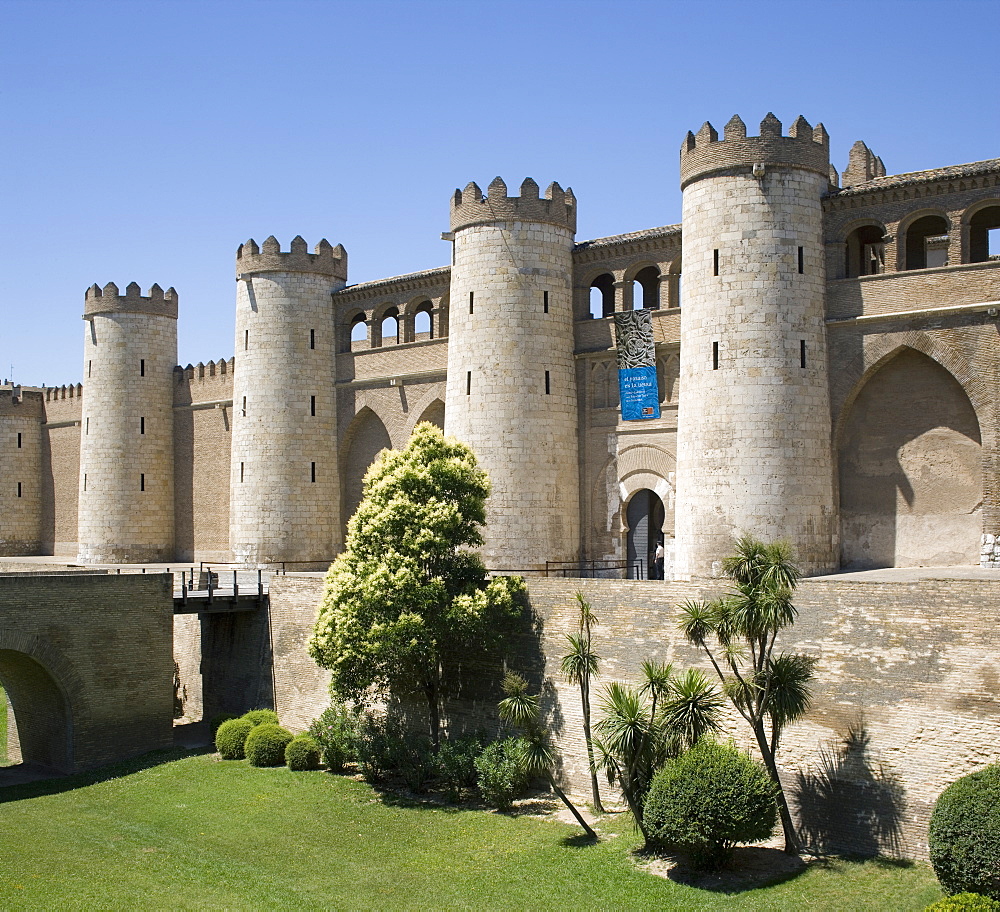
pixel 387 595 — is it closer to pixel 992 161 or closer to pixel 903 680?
pixel 903 680

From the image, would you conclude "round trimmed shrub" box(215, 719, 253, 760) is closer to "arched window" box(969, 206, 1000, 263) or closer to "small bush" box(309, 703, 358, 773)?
"small bush" box(309, 703, 358, 773)

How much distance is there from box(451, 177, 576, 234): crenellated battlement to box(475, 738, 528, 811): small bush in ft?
45.1

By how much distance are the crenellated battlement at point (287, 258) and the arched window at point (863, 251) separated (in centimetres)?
1628

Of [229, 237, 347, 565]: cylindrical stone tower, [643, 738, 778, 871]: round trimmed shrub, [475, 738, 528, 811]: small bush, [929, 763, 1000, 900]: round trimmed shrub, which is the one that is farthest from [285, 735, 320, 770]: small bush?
[929, 763, 1000, 900]: round trimmed shrub

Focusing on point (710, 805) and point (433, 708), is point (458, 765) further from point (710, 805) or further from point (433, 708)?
point (710, 805)

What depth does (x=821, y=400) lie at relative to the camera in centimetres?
2483

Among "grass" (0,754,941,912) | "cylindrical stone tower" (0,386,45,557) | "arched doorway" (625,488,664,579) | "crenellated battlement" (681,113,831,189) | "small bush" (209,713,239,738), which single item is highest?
"crenellated battlement" (681,113,831,189)

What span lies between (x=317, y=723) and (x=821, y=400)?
43.8ft

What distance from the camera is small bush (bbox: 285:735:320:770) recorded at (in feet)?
82.2

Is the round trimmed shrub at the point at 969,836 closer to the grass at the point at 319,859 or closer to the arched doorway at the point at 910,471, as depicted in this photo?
the grass at the point at 319,859

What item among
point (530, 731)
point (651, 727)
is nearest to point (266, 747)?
point (530, 731)

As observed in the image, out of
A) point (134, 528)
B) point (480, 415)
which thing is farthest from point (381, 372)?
point (134, 528)

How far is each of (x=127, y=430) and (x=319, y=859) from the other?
991 inches

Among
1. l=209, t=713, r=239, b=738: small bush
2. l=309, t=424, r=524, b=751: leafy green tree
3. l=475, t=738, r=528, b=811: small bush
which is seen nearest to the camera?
l=475, t=738, r=528, b=811: small bush
